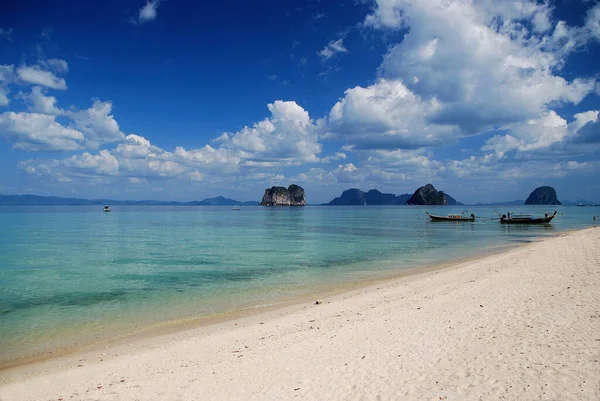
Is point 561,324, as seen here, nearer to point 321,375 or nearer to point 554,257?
point 321,375

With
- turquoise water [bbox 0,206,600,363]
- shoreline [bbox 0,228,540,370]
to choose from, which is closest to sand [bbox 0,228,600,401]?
shoreline [bbox 0,228,540,370]

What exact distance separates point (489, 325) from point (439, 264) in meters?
18.7

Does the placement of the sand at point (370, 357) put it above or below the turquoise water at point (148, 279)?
above

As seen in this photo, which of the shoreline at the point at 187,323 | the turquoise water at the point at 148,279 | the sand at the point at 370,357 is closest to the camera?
the sand at the point at 370,357

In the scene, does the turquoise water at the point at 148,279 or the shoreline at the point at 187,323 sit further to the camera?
the turquoise water at the point at 148,279

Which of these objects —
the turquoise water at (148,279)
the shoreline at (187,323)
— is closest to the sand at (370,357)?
the shoreline at (187,323)

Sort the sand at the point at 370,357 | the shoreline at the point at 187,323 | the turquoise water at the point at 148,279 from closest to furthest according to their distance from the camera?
the sand at the point at 370,357
the shoreline at the point at 187,323
the turquoise water at the point at 148,279

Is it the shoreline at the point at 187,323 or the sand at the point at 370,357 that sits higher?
the sand at the point at 370,357

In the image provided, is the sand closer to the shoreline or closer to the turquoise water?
the shoreline

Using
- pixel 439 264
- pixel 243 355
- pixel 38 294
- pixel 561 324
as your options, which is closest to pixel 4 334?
pixel 38 294

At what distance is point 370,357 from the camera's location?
9.04 meters

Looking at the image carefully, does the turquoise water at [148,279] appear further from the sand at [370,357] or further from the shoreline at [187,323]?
the sand at [370,357]

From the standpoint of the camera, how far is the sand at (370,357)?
289 inches

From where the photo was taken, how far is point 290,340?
10.8 m
